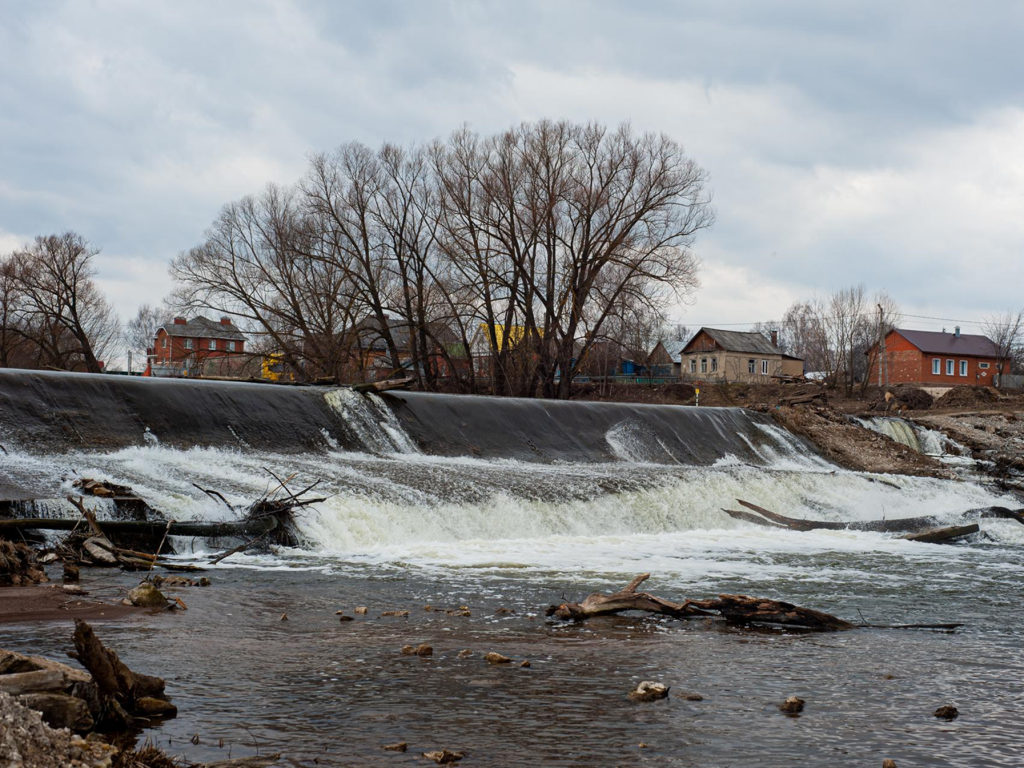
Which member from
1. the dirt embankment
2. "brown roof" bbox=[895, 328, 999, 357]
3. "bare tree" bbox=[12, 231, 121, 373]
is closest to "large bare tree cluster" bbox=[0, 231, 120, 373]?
"bare tree" bbox=[12, 231, 121, 373]

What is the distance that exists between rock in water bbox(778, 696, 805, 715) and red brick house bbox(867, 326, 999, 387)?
6698 centimetres

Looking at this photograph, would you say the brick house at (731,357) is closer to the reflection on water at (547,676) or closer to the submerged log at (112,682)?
the reflection on water at (547,676)

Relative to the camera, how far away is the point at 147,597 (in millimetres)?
7645

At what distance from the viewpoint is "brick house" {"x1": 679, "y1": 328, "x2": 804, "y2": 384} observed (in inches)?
2985

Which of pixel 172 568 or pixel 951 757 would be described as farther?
pixel 172 568

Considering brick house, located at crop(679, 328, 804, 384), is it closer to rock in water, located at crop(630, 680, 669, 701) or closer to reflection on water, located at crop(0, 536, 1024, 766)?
reflection on water, located at crop(0, 536, 1024, 766)

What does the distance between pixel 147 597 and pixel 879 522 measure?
12.2 meters

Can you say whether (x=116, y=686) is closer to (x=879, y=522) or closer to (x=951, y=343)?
(x=879, y=522)

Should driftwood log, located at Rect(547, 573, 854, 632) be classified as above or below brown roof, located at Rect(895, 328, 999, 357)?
below

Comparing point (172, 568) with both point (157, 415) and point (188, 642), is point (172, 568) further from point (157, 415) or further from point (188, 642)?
point (157, 415)

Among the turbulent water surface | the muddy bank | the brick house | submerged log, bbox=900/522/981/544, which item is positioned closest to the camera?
the turbulent water surface

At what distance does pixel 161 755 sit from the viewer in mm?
3699

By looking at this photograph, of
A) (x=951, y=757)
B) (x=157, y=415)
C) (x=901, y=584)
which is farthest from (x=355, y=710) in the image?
(x=157, y=415)

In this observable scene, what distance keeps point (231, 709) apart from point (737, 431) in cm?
2366
